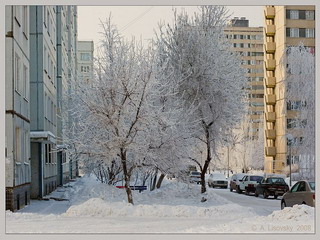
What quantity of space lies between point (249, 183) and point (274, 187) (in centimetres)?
513

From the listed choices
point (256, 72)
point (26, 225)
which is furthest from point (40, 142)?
point (26, 225)

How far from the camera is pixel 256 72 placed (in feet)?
102

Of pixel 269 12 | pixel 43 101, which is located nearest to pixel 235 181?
pixel 269 12

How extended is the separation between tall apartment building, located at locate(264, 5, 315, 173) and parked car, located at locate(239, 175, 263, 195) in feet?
4.97

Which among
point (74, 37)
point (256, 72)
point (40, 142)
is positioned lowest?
point (40, 142)

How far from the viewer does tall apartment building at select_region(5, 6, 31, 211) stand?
19906 mm

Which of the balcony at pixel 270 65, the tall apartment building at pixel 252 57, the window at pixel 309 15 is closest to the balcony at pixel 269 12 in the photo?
the tall apartment building at pixel 252 57

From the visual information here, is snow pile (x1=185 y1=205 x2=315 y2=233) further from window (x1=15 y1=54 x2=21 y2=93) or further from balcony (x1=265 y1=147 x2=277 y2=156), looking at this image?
balcony (x1=265 y1=147 x2=277 y2=156)

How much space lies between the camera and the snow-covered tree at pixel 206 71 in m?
25.8

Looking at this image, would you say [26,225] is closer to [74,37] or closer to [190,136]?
[190,136]

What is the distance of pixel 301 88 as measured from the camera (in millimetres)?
35438

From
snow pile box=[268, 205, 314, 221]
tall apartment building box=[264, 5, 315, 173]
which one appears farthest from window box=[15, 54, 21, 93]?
tall apartment building box=[264, 5, 315, 173]

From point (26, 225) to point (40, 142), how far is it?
13.0 metres

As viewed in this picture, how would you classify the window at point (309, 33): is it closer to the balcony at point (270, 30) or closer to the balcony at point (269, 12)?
the balcony at point (269, 12)
